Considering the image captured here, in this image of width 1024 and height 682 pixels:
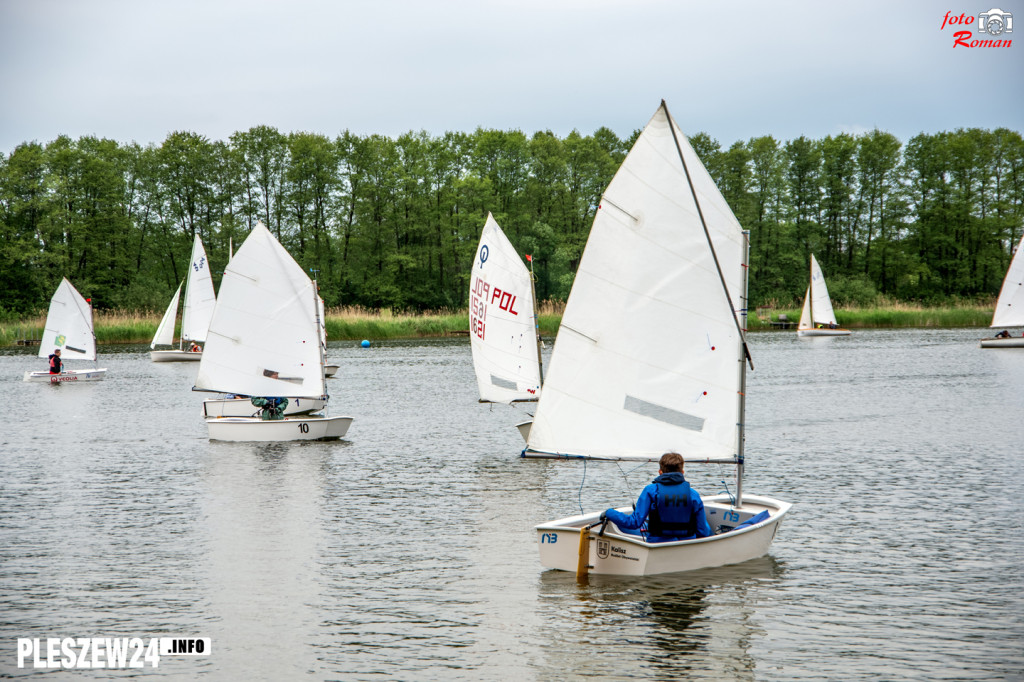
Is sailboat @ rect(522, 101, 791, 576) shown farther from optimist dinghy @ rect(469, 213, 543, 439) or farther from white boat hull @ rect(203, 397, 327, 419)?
white boat hull @ rect(203, 397, 327, 419)

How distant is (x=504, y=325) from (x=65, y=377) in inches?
1262

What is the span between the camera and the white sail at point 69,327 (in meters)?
54.0

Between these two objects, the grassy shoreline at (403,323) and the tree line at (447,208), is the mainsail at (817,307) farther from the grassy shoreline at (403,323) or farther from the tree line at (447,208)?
the tree line at (447,208)

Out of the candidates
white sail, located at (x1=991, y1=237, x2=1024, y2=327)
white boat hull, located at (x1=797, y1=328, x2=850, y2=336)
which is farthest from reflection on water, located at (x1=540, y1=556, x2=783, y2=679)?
white boat hull, located at (x1=797, y1=328, x2=850, y2=336)

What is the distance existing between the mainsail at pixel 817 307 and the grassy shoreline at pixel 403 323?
14.6ft

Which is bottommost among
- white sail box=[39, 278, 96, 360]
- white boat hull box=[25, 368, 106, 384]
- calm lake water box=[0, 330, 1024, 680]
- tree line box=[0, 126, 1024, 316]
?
calm lake water box=[0, 330, 1024, 680]

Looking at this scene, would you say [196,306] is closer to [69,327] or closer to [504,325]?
[69,327]

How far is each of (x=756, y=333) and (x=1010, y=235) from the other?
36.2m

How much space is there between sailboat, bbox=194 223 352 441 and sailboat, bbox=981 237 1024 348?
4630 cm

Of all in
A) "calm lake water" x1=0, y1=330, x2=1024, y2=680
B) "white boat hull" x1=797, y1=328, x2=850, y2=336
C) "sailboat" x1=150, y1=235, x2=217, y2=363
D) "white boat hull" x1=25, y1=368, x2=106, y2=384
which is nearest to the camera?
"calm lake water" x1=0, y1=330, x2=1024, y2=680

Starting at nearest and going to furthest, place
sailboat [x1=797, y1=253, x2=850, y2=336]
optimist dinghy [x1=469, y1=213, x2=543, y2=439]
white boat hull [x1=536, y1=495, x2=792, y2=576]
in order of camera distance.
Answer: white boat hull [x1=536, y1=495, x2=792, y2=576], optimist dinghy [x1=469, y1=213, x2=543, y2=439], sailboat [x1=797, y1=253, x2=850, y2=336]

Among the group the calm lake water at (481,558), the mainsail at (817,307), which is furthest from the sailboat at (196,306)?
the mainsail at (817,307)

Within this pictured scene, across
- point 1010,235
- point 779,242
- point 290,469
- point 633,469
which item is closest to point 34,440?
point 290,469

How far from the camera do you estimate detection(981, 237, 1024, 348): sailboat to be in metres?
58.0
